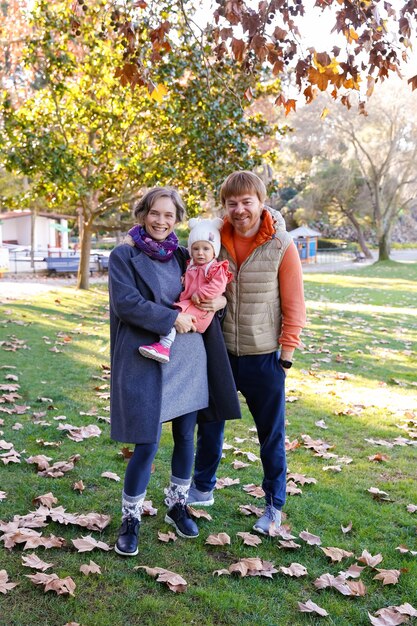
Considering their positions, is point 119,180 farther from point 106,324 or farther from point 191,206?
point 106,324

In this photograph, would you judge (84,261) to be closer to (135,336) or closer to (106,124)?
(106,124)

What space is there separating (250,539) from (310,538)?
39 centimetres

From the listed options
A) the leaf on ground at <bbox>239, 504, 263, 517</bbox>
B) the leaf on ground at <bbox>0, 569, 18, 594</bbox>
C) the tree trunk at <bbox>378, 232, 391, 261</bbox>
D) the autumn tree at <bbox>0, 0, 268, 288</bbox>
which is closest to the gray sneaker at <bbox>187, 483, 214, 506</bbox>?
the leaf on ground at <bbox>239, 504, 263, 517</bbox>

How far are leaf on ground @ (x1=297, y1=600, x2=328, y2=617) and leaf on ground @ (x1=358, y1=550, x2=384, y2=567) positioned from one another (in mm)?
578

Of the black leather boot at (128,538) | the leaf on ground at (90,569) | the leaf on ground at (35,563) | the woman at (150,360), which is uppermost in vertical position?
the woman at (150,360)

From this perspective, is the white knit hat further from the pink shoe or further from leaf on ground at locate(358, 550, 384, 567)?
leaf on ground at locate(358, 550, 384, 567)

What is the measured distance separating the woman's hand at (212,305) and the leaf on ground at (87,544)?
4.89 ft

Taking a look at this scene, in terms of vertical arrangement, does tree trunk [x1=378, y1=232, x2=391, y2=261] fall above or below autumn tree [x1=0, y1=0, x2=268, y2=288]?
below

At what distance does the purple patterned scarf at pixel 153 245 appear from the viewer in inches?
139

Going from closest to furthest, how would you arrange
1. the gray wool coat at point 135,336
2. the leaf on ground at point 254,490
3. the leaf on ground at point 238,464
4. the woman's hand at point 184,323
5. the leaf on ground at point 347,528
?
the gray wool coat at point 135,336 < the woman's hand at point 184,323 < the leaf on ground at point 347,528 < the leaf on ground at point 254,490 < the leaf on ground at point 238,464

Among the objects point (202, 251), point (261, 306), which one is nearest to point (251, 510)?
point (261, 306)

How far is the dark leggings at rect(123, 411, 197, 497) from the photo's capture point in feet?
11.6

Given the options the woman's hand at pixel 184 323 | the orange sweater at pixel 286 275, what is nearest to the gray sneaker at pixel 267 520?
the orange sweater at pixel 286 275

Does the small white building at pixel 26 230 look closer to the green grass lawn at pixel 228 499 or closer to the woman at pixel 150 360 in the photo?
the green grass lawn at pixel 228 499
